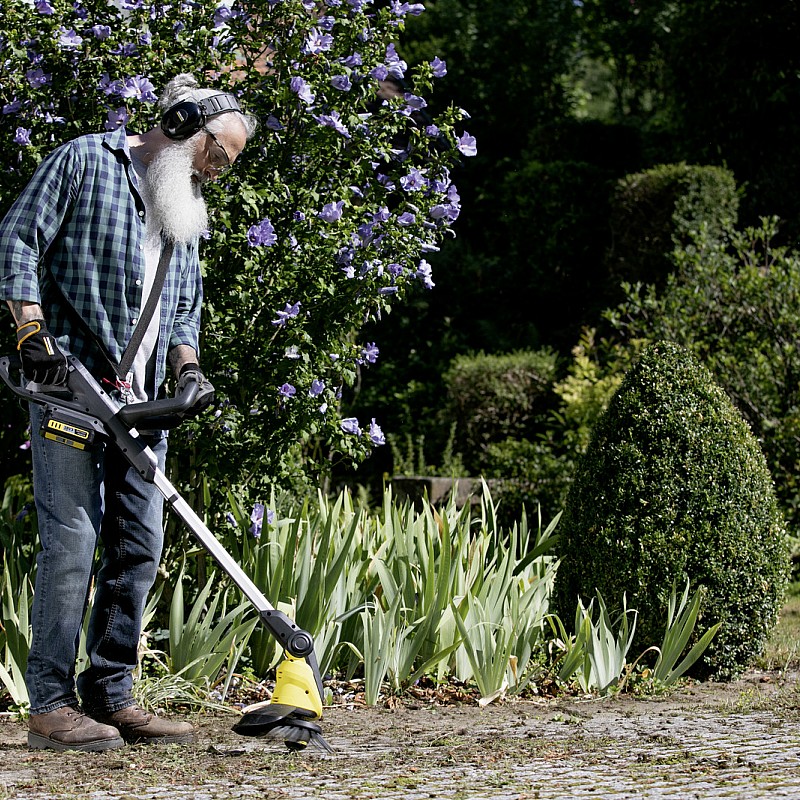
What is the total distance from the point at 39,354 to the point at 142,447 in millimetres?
410

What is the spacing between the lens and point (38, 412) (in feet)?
9.94

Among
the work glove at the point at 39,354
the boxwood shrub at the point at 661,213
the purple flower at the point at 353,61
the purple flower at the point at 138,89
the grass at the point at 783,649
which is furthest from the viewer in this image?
the boxwood shrub at the point at 661,213

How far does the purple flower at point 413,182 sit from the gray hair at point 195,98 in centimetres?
96

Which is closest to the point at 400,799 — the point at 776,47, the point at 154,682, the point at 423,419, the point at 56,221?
the point at 154,682

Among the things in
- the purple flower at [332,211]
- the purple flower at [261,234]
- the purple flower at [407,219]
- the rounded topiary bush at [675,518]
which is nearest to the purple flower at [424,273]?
the purple flower at [407,219]

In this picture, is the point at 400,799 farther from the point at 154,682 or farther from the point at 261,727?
the point at 154,682

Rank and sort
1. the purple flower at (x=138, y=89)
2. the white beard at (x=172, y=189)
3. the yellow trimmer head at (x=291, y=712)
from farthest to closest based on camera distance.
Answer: the purple flower at (x=138, y=89) → the white beard at (x=172, y=189) → the yellow trimmer head at (x=291, y=712)

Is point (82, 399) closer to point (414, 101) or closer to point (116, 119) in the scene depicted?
point (116, 119)

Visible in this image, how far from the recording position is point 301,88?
13.0 ft

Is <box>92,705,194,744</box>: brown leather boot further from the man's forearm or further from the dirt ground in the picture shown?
the man's forearm

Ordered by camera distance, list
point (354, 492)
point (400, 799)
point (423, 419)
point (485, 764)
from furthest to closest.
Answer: point (423, 419) < point (354, 492) < point (485, 764) < point (400, 799)

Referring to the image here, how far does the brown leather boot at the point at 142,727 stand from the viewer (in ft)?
10.2

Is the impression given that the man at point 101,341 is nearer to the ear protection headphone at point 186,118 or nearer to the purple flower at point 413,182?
the ear protection headphone at point 186,118

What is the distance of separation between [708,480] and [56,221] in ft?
8.68
